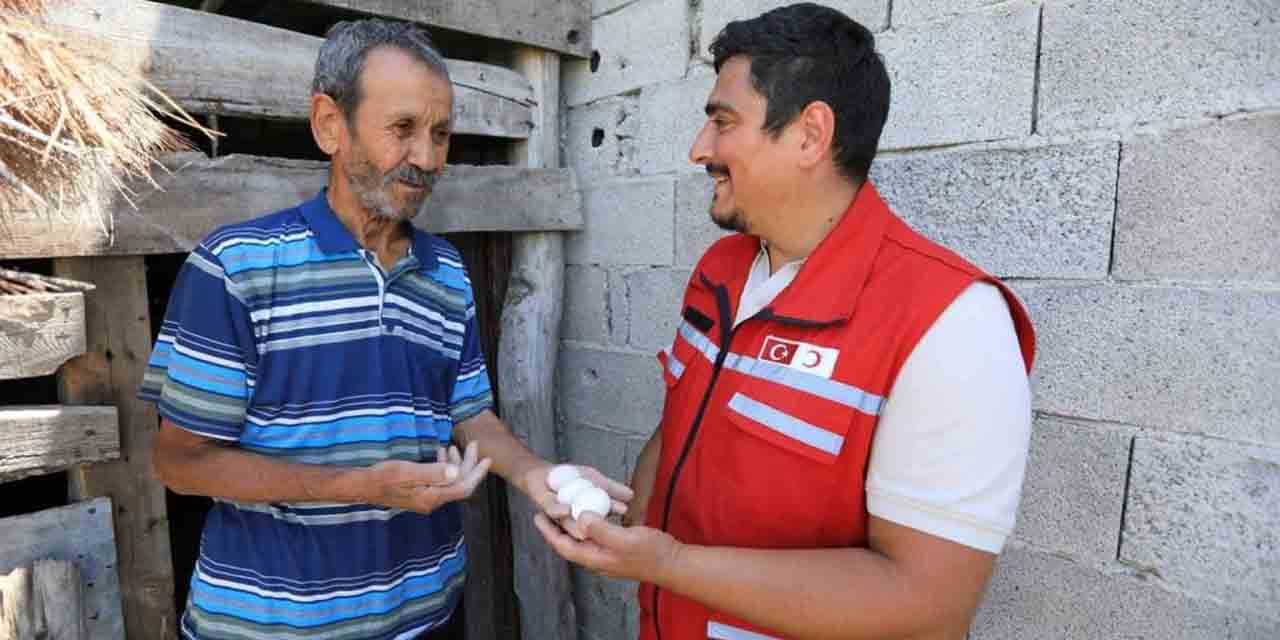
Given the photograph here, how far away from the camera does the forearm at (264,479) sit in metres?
1.54

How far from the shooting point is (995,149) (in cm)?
181

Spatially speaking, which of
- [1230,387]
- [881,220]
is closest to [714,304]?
[881,220]

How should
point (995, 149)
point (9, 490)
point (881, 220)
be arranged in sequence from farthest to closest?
point (9, 490), point (995, 149), point (881, 220)

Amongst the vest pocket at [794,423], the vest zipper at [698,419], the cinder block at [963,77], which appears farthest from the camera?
the cinder block at [963,77]

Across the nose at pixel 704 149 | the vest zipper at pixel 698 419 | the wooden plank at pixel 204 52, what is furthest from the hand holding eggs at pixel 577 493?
the wooden plank at pixel 204 52

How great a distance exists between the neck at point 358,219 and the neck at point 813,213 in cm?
95

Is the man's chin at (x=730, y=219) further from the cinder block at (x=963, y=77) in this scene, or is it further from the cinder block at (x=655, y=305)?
the cinder block at (x=655, y=305)

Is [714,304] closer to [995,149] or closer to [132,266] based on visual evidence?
[995,149]

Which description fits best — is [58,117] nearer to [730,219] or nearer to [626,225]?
[730,219]

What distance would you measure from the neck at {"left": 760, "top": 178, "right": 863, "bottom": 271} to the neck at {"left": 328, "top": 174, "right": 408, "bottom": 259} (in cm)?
95

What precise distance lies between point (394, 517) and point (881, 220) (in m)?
1.31

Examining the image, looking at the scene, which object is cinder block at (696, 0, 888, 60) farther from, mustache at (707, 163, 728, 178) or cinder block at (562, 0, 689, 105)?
mustache at (707, 163, 728, 178)

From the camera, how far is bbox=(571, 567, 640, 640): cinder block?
2.90 m

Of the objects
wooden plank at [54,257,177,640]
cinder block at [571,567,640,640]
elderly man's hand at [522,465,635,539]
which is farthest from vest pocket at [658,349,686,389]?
wooden plank at [54,257,177,640]
